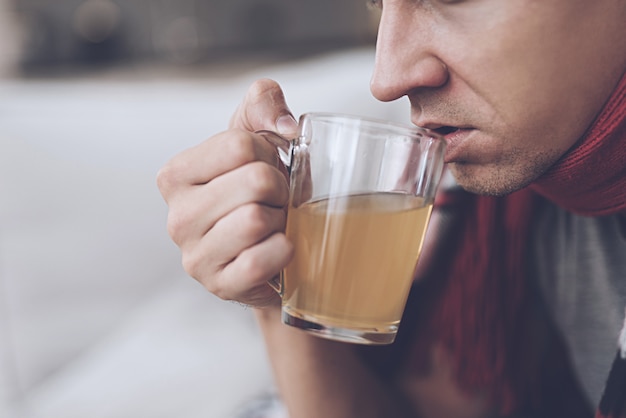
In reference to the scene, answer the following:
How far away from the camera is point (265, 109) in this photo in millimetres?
858

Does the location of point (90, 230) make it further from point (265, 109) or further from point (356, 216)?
point (356, 216)

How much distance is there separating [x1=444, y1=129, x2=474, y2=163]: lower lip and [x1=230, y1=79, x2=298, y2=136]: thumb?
190mm

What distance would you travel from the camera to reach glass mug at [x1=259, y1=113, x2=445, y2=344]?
71 cm

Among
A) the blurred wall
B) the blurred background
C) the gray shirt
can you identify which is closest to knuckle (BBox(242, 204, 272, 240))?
the gray shirt

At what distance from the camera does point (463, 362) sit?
48.6 inches

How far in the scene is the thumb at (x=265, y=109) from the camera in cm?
85

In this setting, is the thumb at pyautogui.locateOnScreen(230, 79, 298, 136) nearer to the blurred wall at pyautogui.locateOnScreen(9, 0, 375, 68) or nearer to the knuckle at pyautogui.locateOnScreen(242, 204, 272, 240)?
the knuckle at pyautogui.locateOnScreen(242, 204, 272, 240)

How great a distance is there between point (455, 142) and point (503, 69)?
0.33 feet

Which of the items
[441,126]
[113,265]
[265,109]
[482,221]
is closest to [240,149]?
[265,109]

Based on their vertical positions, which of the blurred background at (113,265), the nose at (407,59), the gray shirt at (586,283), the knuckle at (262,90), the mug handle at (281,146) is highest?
the nose at (407,59)

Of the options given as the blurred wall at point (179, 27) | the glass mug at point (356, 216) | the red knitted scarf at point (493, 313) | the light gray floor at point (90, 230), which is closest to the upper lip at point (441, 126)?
the glass mug at point (356, 216)

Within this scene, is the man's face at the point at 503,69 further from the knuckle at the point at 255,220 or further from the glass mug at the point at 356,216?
the knuckle at the point at 255,220

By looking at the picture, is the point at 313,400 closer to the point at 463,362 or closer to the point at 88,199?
the point at 463,362

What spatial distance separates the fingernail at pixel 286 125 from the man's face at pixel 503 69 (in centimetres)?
10
